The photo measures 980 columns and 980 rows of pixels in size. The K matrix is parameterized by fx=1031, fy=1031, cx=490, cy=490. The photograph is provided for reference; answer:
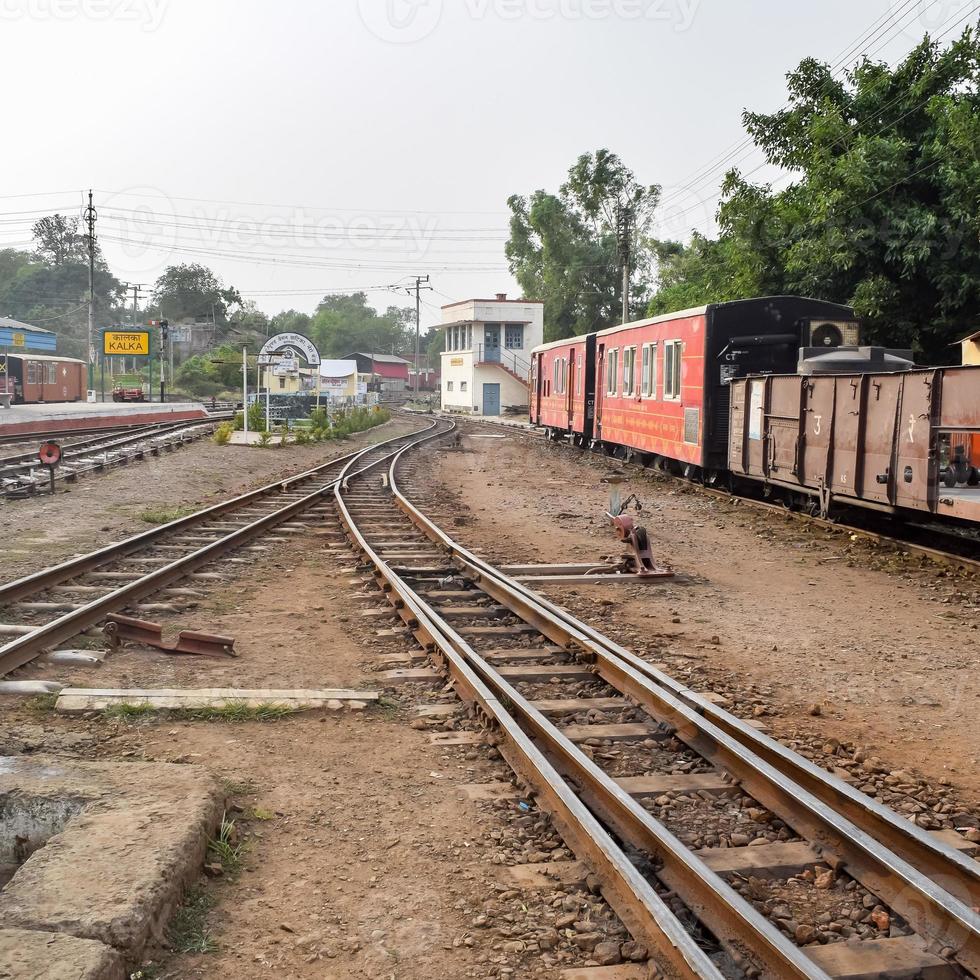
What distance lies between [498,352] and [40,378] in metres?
27.9

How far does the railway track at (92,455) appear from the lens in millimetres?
17672

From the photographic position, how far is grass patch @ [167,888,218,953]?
3.42 m

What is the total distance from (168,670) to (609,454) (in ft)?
67.2

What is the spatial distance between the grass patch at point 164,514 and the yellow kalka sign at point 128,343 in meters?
50.3

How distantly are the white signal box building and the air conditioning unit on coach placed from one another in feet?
160

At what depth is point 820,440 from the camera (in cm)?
1297

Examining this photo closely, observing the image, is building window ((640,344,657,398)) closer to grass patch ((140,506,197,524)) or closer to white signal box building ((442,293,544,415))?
grass patch ((140,506,197,524))

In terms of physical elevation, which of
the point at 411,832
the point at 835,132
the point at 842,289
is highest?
the point at 835,132

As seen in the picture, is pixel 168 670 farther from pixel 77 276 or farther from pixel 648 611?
pixel 77 276

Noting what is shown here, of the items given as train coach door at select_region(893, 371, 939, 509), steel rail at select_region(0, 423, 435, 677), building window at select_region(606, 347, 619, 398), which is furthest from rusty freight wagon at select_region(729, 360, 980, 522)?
building window at select_region(606, 347, 619, 398)

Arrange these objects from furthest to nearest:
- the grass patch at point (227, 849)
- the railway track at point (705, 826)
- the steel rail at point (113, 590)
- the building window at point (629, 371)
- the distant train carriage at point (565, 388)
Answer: the distant train carriage at point (565, 388), the building window at point (629, 371), the steel rail at point (113, 590), the grass patch at point (227, 849), the railway track at point (705, 826)

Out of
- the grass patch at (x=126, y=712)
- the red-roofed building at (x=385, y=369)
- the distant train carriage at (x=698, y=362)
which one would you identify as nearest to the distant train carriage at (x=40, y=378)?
the distant train carriage at (x=698, y=362)

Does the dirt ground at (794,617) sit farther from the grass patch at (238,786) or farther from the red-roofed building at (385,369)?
the red-roofed building at (385,369)

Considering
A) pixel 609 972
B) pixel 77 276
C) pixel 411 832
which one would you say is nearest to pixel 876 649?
pixel 411 832
